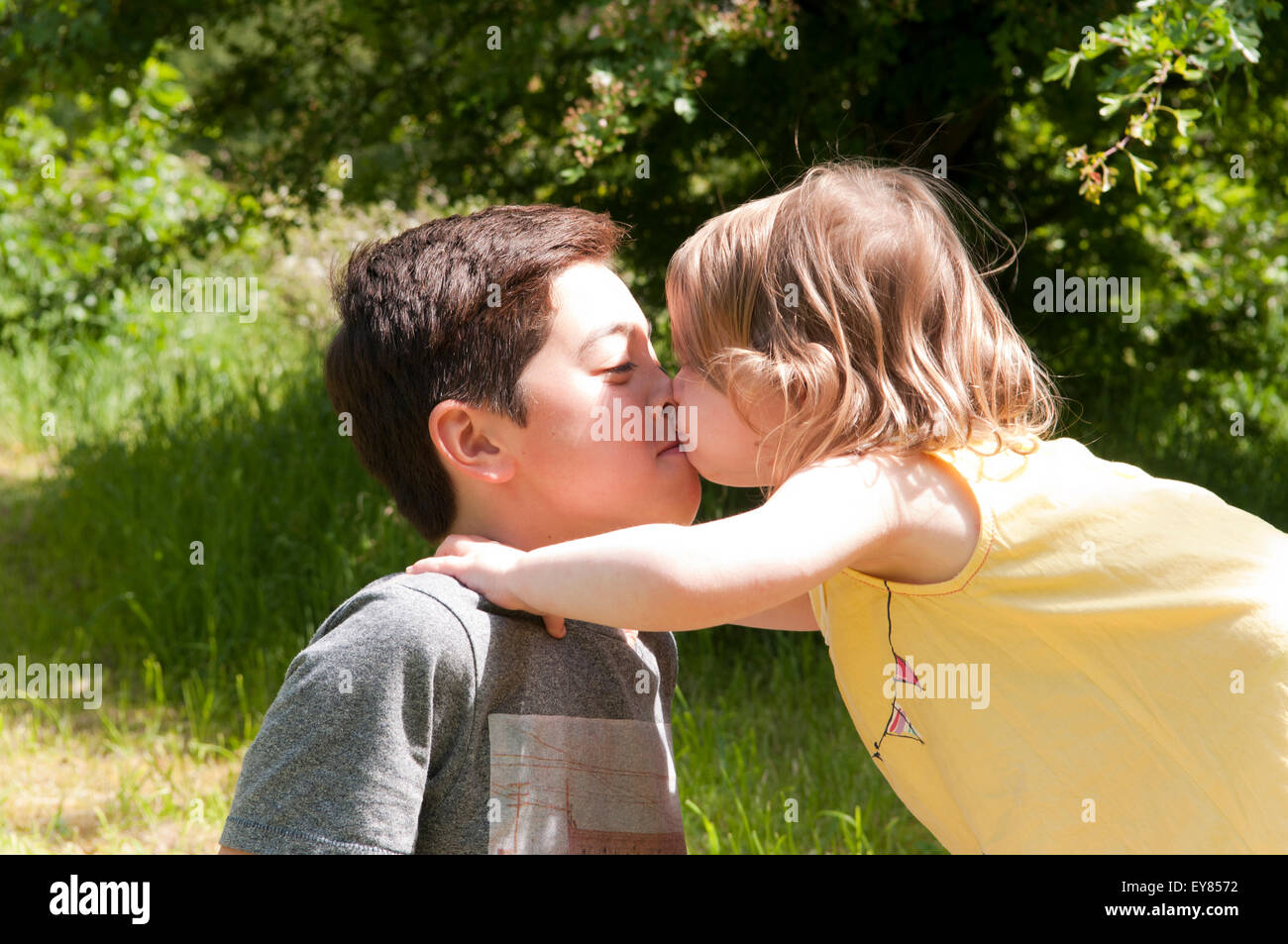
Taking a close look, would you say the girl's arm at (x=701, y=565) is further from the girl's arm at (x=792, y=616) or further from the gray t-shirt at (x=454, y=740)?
the girl's arm at (x=792, y=616)

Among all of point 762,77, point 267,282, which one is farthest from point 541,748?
point 267,282

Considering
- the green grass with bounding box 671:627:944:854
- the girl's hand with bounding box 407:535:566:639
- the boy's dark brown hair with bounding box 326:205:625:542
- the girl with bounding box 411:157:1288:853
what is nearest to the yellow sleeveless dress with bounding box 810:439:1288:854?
the girl with bounding box 411:157:1288:853

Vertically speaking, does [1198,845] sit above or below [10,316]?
below

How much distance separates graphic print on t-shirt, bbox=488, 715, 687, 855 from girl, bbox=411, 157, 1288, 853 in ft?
0.61

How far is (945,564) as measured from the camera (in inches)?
65.8

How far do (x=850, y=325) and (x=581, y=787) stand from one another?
74cm

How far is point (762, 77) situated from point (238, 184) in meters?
1.92

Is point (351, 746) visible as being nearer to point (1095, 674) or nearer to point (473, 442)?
point (473, 442)

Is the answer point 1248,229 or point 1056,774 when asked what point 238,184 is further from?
point 1248,229

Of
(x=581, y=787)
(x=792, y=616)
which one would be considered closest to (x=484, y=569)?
(x=581, y=787)

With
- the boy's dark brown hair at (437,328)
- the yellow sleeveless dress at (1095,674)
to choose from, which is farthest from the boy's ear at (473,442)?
the yellow sleeveless dress at (1095,674)

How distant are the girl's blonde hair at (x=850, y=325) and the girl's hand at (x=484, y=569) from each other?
0.38 m

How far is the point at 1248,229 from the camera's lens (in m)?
5.53

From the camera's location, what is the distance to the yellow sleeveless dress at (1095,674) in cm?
161
